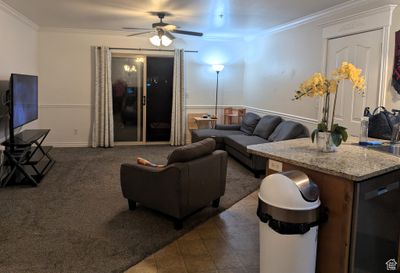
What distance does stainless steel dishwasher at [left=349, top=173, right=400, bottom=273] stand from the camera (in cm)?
201

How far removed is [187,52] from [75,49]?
2.34 meters

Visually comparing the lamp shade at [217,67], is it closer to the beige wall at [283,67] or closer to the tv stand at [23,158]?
the beige wall at [283,67]

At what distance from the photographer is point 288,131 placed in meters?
5.36

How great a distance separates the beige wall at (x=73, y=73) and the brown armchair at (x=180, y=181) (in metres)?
4.07

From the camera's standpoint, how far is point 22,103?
189 inches

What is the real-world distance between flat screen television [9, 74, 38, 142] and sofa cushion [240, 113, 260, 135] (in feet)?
12.5

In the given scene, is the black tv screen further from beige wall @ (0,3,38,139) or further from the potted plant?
the potted plant

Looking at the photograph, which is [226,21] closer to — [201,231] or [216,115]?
[216,115]

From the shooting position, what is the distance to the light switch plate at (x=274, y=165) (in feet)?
7.93

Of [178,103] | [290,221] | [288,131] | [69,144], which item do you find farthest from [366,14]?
[69,144]

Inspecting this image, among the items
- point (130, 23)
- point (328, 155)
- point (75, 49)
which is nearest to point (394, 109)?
point (328, 155)

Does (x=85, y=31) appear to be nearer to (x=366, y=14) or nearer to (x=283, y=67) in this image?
(x=283, y=67)

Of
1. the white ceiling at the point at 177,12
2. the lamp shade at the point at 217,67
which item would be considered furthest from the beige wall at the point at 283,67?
the lamp shade at the point at 217,67

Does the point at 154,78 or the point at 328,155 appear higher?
the point at 154,78
